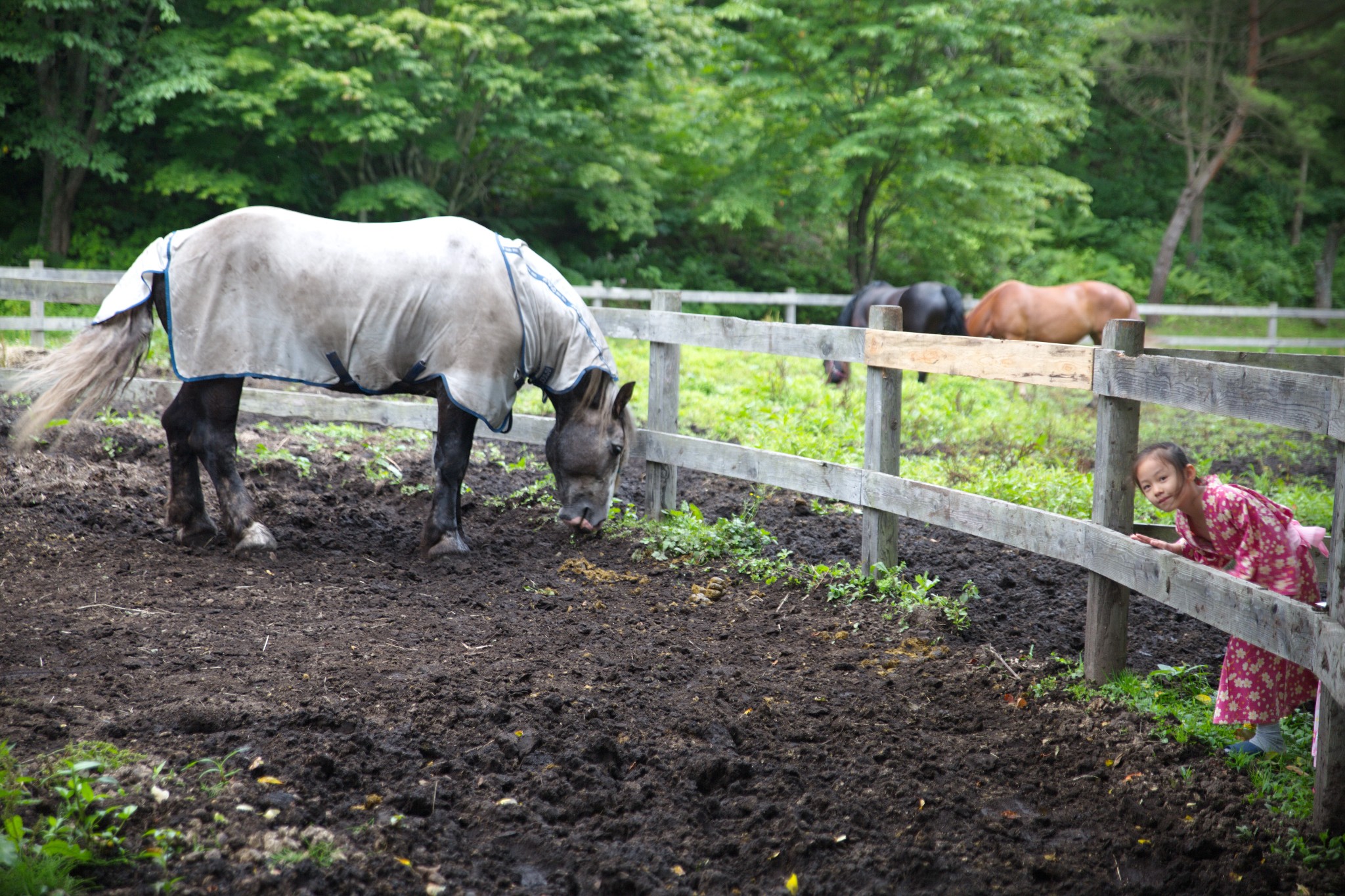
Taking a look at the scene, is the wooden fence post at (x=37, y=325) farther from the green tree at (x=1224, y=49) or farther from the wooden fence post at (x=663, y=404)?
the green tree at (x=1224, y=49)

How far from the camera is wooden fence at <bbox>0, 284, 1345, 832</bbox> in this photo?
2.37 m

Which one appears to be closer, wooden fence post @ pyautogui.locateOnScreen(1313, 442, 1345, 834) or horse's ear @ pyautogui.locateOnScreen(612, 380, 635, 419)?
wooden fence post @ pyautogui.locateOnScreen(1313, 442, 1345, 834)

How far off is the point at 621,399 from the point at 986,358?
1841mm

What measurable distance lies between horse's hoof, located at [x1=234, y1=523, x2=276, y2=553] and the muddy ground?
88 millimetres

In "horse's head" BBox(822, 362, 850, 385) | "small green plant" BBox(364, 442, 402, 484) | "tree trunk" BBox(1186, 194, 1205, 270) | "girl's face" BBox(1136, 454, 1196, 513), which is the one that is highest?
"tree trunk" BBox(1186, 194, 1205, 270)

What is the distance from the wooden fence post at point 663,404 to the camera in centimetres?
532

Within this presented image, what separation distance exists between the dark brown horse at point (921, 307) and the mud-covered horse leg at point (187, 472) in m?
7.56

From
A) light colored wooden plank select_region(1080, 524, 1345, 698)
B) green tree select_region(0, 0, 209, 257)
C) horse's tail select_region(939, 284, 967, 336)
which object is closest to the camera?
light colored wooden plank select_region(1080, 524, 1345, 698)

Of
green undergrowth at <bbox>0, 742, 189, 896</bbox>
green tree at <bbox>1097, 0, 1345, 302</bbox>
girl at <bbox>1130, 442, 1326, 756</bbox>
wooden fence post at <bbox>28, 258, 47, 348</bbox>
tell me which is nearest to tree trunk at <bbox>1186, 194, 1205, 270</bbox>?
green tree at <bbox>1097, 0, 1345, 302</bbox>

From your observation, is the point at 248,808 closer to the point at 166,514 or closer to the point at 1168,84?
the point at 166,514

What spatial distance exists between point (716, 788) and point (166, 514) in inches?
139

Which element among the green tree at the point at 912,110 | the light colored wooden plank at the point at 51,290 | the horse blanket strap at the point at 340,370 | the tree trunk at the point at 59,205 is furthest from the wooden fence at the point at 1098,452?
the green tree at the point at 912,110

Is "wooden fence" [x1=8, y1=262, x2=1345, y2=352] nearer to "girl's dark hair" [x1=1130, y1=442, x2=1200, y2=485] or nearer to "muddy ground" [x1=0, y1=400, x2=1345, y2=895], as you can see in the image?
"muddy ground" [x1=0, y1=400, x2=1345, y2=895]

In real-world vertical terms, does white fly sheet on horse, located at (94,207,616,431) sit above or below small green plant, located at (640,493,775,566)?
above
